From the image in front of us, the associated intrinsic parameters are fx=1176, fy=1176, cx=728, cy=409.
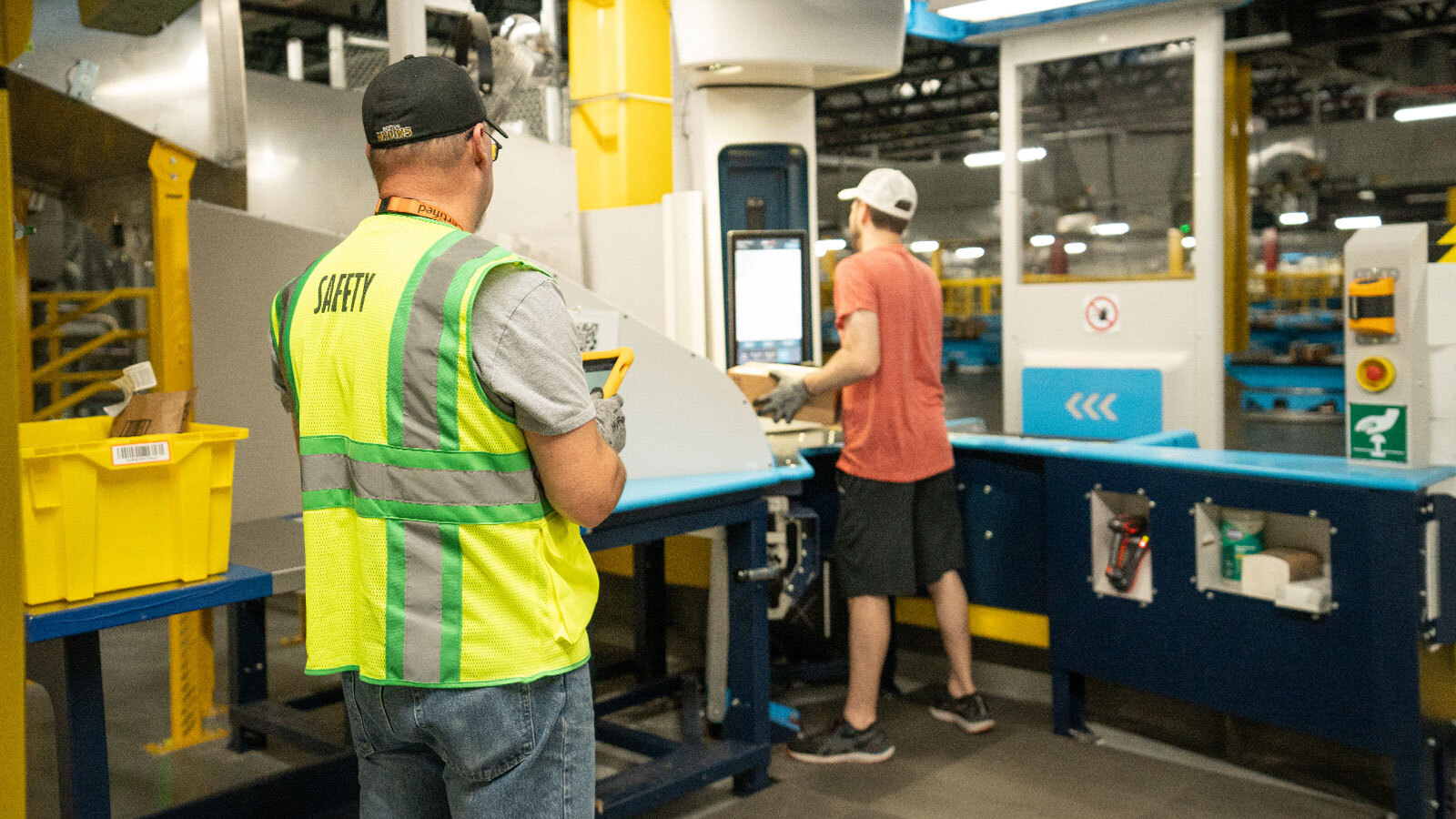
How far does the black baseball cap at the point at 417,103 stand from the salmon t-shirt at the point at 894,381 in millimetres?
1987

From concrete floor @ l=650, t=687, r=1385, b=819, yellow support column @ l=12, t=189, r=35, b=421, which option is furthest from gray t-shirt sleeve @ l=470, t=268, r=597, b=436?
yellow support column @ l=12, t=189, r=35, b=421

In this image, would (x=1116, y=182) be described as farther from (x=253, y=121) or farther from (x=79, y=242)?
(x=79, y=242)

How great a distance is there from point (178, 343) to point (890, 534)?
2.20 metres

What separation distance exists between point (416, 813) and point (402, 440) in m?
0.53

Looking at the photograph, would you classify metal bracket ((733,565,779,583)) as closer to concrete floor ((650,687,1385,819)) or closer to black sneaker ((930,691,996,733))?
concrete floor ((650,687,1385,819))

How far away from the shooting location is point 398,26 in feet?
9.33

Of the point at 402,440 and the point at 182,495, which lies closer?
the point at 402,440

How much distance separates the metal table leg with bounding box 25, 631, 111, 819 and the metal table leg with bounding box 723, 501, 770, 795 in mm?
Answer: 1549

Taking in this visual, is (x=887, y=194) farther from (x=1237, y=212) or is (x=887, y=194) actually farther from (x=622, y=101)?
(x=1237, y=212)

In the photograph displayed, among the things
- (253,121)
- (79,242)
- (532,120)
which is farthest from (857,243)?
(79,242)

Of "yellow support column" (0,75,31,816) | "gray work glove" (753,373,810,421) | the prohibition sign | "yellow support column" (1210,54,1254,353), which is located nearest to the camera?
"yellow support column" (0,75,31,816)

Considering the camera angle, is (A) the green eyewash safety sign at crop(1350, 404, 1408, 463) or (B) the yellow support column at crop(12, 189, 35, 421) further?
(B) the yellow support column at crop(12, 189, 35, 421)

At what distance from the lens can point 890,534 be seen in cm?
343

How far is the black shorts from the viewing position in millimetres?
3426
